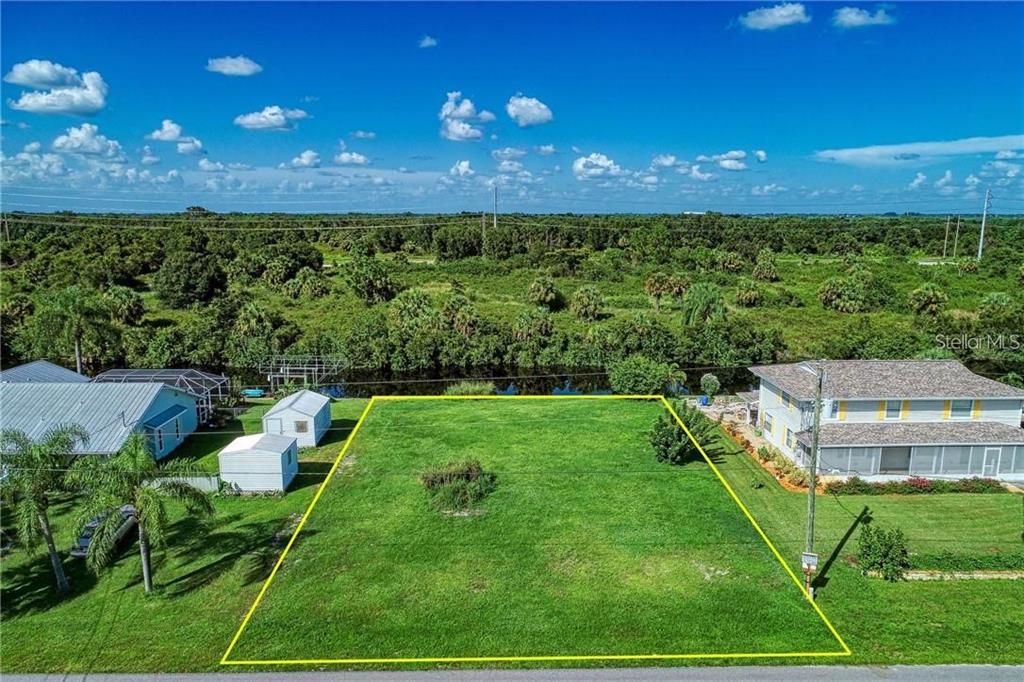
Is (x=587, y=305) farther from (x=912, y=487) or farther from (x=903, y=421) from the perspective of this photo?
(x=912, y=487)

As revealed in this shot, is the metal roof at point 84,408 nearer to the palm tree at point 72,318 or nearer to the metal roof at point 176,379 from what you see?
the metal roof at point 176,379

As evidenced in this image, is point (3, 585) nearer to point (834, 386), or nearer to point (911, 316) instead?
point (834, 386)

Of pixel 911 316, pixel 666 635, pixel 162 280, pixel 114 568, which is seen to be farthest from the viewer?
pixel 162 280

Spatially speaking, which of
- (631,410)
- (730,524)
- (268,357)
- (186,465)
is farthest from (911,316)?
(186,465)

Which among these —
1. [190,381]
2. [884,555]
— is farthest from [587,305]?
[884,555]

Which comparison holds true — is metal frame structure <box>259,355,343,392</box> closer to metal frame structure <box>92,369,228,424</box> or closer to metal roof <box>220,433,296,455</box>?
metal frame structure <box>92,369,228,424</box>

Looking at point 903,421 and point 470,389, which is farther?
point 470,389

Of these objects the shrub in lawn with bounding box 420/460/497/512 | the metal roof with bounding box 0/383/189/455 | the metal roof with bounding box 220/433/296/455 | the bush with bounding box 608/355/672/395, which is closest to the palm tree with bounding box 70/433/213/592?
the metal roof with bounding box 220/433/296/455
